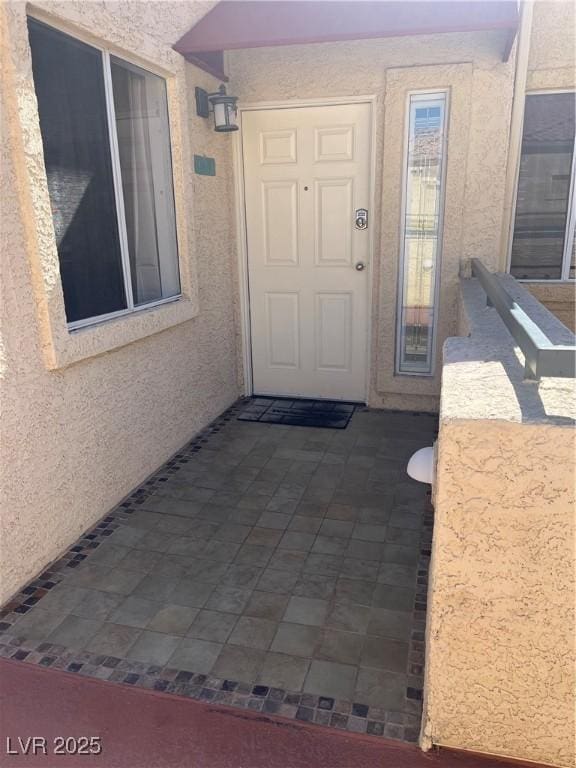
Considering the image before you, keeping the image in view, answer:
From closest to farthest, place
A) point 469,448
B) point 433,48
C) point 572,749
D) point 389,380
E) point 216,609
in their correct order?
1. point 469,448
2. point 572,749
3. point 216,609
4. point 433,48
5. point 389,380

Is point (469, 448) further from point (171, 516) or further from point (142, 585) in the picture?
point (171, 516)

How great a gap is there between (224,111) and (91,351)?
2.39 meters

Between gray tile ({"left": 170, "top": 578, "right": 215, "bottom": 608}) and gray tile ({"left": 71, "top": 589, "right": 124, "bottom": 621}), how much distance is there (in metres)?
0.26

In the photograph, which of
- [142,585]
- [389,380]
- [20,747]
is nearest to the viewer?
[20,747]

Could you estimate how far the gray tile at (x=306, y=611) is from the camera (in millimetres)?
2529

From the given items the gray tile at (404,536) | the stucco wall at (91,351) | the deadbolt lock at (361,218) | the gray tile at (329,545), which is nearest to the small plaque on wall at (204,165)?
the stucco wall at (91,351)

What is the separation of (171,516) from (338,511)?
3.35 ft

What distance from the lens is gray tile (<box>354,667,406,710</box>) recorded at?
82.6 inches

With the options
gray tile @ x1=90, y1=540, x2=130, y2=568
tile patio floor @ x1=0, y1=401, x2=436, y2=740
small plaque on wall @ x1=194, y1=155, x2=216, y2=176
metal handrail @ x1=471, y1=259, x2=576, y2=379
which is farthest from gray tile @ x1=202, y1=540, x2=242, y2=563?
small plaque on wall @ x1=194, y1=155, x2=216, y2=176

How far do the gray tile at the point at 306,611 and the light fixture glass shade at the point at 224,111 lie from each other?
3507mm

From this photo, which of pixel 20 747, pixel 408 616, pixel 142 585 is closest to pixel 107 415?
pixel 142 585

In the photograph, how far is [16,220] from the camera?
253cm

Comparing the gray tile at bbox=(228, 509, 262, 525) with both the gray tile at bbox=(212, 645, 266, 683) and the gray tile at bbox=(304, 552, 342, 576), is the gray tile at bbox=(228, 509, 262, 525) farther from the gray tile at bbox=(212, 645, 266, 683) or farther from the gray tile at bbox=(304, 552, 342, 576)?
the gray tile at bbox=(212, 645, 266, 683)

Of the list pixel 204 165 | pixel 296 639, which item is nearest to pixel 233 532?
pixel 296 639
